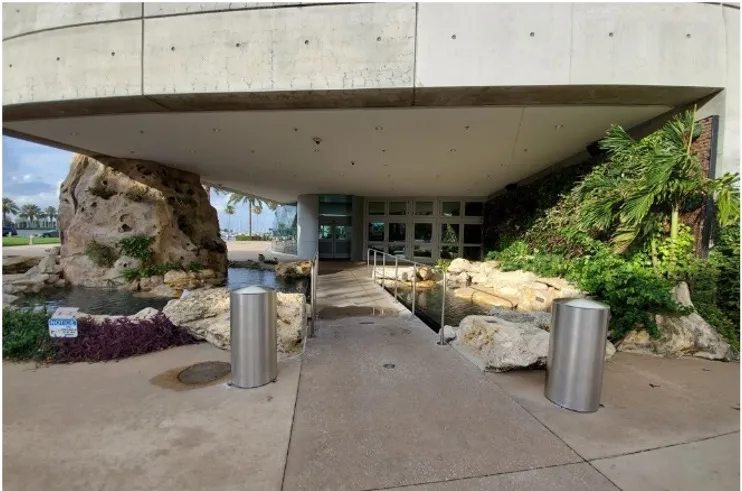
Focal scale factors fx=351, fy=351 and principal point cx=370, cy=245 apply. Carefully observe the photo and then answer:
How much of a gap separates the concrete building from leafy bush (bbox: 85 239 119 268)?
3.92 meters

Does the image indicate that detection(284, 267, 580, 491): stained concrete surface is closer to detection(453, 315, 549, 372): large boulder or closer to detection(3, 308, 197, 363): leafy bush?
detection(453, 315, 549, 372): large boulder

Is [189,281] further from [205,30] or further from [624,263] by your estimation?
[624,263]

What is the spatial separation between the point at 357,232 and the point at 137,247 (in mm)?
9993

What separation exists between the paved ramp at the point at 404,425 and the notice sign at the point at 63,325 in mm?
2697

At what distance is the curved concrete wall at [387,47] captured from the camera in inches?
210

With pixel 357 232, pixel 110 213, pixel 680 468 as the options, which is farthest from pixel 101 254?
pixel 680 468

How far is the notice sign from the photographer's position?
4.02 m

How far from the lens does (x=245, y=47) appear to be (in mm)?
5672

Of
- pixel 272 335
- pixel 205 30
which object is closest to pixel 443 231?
pixel 205 30

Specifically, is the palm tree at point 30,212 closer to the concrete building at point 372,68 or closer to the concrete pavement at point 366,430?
the concrete building at point 372,68

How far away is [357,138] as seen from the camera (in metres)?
8.37

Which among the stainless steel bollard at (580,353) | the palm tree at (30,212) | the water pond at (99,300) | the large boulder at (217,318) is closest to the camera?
the stainless steel bollard at (580,353)

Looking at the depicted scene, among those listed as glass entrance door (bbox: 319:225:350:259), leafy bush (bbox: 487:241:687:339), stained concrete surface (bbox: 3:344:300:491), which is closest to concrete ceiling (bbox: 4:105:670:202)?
leafy bush (bbox: 487:241:687:339)

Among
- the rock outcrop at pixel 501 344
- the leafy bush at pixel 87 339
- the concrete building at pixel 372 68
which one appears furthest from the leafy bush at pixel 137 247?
the rock outcrop at pixel 501 344
